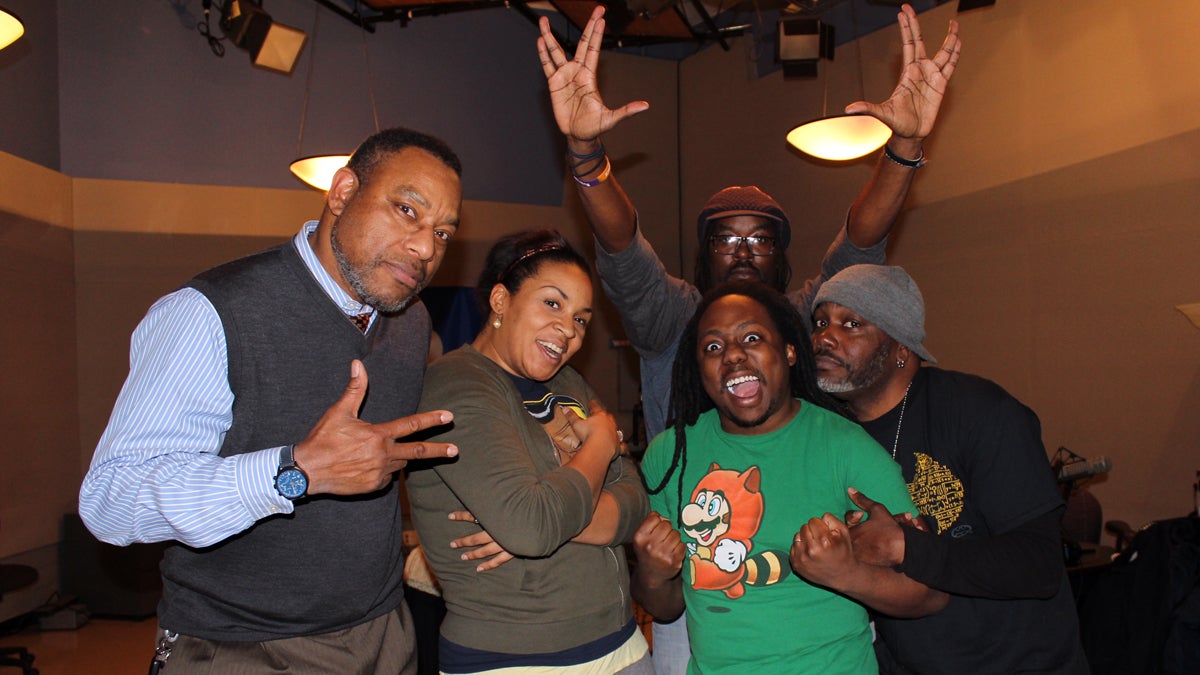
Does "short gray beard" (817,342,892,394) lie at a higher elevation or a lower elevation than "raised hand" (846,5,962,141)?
lower

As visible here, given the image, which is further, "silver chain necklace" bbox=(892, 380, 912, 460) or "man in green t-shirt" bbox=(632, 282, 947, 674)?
"silver chain necklace" bbox=(892, 380, 912, 460)

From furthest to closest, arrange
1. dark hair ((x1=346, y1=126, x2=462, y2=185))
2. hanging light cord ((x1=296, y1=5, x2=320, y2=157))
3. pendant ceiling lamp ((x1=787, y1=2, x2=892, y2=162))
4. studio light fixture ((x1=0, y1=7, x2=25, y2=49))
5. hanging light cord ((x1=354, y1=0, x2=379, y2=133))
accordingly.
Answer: hanging light cord ((x1=354, y1=0, x2=379, y2=133)) < hanging light cord ((x1=296, y1=5, x2=320, y2=157)) < pendant ceiling lamp ((x1=787, y1=2, x2=892, y2=162)) < studio light fixture ((x1=0, y1=7, x2=25, y2=49)) < dark hair ((x1=346, y1=126, x2=462, y2=185))

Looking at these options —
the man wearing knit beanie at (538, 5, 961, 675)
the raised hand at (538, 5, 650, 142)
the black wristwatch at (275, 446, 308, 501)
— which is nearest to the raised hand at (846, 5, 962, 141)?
the man wearing knit beanie at (538, 5, 961, 675)

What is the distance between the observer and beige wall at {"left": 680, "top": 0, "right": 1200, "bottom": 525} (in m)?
5.27

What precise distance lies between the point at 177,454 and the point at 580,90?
4.30 ft

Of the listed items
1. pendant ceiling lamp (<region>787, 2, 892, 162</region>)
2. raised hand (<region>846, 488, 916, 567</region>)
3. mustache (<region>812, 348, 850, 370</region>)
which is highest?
pendant ceiling lamp (<region>787, 2, 892, 162</region>)

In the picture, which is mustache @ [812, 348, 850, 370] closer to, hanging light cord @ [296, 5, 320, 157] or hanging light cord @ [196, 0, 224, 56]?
hanging light cord @ [296, 5, 320, 157]

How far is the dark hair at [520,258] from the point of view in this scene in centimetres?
194

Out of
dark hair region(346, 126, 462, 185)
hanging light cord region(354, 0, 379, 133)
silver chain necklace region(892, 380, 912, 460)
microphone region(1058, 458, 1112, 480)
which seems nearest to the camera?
dark hair region(346, 126, 462, 185)

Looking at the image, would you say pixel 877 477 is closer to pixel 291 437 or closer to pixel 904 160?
pixel 904 160

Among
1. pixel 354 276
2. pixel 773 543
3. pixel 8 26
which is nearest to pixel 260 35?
pixel 8 26

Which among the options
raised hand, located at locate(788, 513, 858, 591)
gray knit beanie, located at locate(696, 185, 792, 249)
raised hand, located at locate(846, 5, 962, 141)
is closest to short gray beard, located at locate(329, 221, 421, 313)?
raised hand, located at locate(788, 513, 858, 591)

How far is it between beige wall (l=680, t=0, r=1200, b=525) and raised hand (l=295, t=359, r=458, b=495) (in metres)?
5.47

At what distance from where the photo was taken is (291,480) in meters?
1.41
